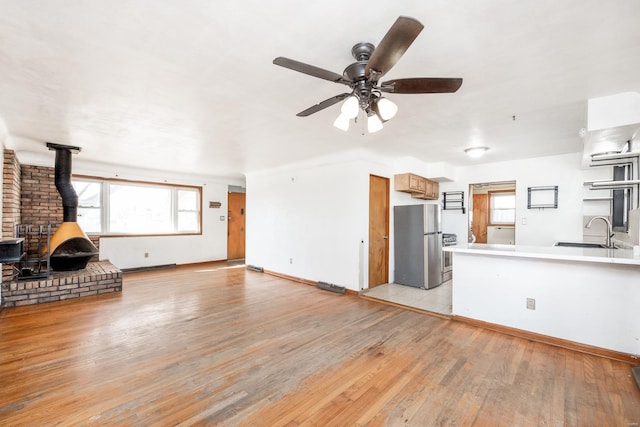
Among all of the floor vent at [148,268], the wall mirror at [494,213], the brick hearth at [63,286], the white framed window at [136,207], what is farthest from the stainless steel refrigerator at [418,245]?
the floor vent at [148,268]

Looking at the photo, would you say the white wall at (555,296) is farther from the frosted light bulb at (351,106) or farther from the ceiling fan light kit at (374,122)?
the frosted light bulb at (351,106)

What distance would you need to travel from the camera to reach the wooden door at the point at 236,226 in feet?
26.6

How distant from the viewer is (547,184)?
16.3 ft

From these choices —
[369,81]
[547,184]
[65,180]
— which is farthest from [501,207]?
[65,180]

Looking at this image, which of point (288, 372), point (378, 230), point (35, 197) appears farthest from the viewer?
point (35, 197)

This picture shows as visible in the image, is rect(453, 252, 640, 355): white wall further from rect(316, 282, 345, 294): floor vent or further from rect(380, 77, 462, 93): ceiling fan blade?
rect(380, 77, 462, 93): ceiling fan blade

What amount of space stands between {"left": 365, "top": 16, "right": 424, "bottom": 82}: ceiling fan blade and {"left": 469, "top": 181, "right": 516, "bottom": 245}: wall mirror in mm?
6918

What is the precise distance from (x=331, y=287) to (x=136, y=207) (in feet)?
16.3

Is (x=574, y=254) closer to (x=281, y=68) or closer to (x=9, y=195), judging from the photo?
(x=281, y=68)

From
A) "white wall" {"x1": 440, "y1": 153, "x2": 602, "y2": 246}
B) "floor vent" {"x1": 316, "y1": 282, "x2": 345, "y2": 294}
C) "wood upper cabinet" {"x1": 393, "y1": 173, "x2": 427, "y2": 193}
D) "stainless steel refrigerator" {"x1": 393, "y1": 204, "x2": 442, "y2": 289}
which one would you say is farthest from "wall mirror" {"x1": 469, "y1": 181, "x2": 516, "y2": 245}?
"floor vent" {"x1": 316, "y1": 282, "x2": 345, "y2": 294}

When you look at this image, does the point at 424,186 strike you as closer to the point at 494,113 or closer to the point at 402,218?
the point at 402,218

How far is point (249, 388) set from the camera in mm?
2068

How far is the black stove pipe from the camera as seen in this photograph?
4562mm

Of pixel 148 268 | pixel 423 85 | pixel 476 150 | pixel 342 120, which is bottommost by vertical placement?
pixel 148 268
